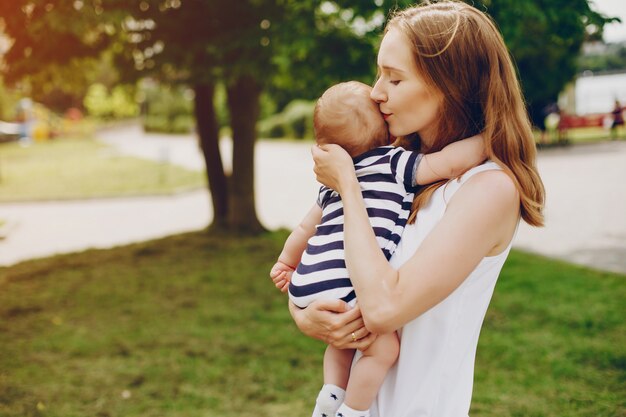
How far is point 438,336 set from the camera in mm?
1612

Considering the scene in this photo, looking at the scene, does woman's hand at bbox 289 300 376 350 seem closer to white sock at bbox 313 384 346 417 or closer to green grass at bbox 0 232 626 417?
white sock at bbox 313 384 346 417

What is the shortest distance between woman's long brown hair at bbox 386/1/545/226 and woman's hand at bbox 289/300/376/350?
29 cm

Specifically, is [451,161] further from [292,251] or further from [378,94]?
[292,251]

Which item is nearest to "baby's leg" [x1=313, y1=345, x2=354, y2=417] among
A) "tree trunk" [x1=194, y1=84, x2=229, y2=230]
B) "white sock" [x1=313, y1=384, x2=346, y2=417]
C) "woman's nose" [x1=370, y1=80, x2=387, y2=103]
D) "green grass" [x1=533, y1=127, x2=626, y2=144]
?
"white sock" [x1=313, y1=384, x2=346, y2=417]

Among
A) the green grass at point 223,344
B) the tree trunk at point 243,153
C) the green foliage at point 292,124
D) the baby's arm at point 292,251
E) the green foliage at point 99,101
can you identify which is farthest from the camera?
the green foliage at point 99,101

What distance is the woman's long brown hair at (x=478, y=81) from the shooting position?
1590 millimetres

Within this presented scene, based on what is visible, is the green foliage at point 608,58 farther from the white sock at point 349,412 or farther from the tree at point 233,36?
the white sock at point 349,412

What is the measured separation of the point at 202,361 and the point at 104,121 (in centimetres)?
6485

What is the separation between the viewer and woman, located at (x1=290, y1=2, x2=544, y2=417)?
151 cm

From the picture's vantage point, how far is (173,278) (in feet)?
25.8

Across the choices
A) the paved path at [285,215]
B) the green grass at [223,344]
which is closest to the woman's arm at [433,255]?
the green grass at [223,344]

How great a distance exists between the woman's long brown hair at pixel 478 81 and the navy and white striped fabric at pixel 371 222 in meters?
0.05

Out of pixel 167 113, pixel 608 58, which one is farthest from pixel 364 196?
pixel 167 113

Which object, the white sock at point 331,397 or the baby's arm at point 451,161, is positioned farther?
the white sock at point 331,397
